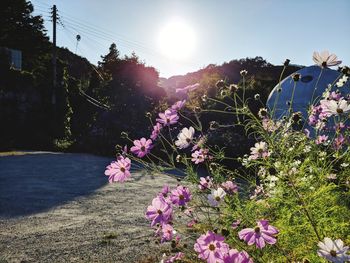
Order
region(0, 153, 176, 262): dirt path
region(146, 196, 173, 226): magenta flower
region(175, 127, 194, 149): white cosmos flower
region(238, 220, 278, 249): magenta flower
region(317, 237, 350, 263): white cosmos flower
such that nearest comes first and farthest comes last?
region(317, 237, 350, 263): white cosmos flower < region(238, 220, 278, 249): magenta flower < region(146, 196, 173, 226): magenta flower < region(175, 127, 194, 149): white cosmos flower < region(0, 153, 176, 262): dirt path

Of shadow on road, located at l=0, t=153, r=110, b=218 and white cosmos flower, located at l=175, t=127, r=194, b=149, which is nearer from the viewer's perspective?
white cosmos flower, located at l=175, t=127, r=194, b=149

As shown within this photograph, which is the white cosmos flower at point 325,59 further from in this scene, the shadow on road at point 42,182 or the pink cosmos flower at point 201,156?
the shadow on road at point 42,182

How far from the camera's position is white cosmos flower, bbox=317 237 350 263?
3.70 feet

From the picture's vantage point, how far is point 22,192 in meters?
6.59

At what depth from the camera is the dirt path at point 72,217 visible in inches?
144

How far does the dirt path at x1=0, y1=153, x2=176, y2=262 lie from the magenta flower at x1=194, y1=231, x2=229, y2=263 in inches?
87.5

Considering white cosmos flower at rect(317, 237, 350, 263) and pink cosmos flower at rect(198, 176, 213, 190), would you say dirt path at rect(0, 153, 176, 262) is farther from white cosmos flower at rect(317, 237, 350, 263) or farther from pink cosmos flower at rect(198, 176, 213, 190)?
white cosmos flower at rect(317, 237, 350, 263)

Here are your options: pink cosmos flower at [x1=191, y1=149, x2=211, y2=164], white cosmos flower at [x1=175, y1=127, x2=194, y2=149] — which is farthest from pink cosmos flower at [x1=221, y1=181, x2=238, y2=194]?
white cosmos flower at [x1=175, y1=127, x2=194, y2=149]

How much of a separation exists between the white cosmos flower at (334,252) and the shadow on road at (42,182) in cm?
477

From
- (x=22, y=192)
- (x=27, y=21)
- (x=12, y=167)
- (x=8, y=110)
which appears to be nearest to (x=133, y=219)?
(x=22, y=192)

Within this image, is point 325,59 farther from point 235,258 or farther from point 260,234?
point 235,258

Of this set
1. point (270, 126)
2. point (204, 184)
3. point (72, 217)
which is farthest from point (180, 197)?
point (72, 217)

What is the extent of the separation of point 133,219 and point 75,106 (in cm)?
2061

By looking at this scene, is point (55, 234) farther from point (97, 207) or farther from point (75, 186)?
point (75, 186)
